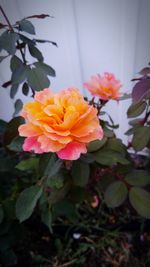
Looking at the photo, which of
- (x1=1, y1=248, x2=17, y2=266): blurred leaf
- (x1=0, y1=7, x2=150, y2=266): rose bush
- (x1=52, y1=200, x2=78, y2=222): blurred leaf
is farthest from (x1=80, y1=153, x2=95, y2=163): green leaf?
(x1=1, y1=248, x2=17, y2=266): blurred leaf

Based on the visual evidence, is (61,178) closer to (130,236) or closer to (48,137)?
(48,137)

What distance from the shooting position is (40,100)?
17.0 inches

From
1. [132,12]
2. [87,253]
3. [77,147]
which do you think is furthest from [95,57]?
[87,253]

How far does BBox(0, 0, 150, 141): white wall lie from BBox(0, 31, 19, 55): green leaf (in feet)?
1.06

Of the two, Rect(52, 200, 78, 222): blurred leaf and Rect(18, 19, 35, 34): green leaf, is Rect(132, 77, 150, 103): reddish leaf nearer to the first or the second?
Rect(18, 19, 35, 34): green leaf

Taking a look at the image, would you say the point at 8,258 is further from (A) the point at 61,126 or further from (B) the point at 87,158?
(A) the point at 61,126

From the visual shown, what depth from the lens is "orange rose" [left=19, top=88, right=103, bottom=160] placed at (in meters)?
0.39

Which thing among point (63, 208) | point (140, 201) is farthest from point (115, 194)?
point (63, 208)

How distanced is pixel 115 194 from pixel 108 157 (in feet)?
0.42

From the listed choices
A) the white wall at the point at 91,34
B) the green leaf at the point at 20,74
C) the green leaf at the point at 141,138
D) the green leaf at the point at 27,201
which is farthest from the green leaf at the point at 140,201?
the white wall at the point at 91,34

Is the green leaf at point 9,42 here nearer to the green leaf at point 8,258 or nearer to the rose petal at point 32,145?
the rose petal at point 32,145

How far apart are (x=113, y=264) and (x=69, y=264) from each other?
15 centimetres

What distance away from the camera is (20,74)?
57cm

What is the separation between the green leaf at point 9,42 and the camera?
51cm
